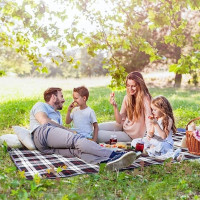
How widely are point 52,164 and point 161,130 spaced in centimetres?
172

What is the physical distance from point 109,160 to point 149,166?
1.82 feet

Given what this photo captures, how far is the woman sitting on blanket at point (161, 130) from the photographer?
5.15 metres

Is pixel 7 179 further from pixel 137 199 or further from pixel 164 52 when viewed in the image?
pixel 164 52

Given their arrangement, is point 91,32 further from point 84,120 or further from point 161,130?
point 161,130

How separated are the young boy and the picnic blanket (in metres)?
0.98

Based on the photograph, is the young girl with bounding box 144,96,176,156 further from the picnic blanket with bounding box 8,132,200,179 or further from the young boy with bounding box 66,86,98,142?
the young boy with bounding box 66,86,98,142

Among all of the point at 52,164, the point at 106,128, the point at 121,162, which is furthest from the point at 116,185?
the point at 106,128

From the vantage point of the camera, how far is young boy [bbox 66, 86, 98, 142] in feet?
19.4

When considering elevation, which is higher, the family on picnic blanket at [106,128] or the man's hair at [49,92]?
the man's hair at [49,92]

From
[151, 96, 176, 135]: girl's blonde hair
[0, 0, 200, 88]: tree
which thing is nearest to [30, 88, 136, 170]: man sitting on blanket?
[0, 0, 200, 88]: tree

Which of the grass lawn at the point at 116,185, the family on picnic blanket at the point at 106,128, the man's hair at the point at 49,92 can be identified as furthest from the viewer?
the man's hair at the point at 49,92

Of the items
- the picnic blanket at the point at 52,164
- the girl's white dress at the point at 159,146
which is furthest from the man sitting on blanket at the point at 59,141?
the girl's white dress at the point at 159,146

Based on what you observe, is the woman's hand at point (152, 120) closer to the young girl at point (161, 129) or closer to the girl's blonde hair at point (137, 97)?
the young girl at point (161, 129)

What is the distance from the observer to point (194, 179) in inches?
156
